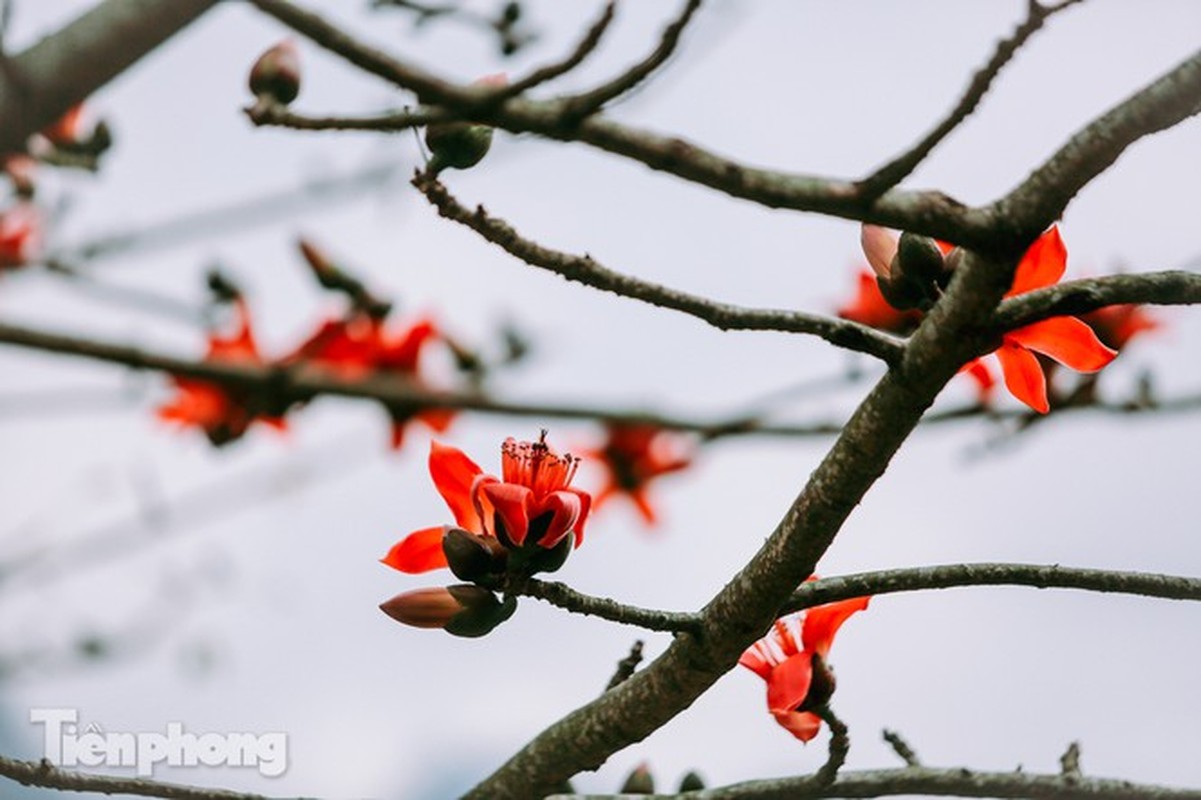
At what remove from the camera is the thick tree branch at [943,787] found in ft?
5.33

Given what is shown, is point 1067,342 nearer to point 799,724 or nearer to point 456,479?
point 799,724

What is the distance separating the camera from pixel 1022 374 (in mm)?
1457

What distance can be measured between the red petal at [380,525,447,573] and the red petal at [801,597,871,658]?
406 mm

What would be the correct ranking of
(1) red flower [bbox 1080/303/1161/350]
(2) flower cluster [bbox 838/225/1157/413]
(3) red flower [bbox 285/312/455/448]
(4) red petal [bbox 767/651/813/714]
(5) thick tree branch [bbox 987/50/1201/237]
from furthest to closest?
(1) red flower [bbox 1080/303/1161/350]
(3) red flower [bbox 285/312/455/448]
(4) red petal [bbox 767/651/813/714]
(2) flower cluster [bbox 838/225/1157/413]
(5) thick tree branch [bbox 987/50/1201/237]

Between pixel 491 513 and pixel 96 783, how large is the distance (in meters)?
0.52

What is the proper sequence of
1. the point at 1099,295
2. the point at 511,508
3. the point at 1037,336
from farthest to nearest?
1. the point at 511,508
2. the point at 1037,336
3. the point at 1099,295

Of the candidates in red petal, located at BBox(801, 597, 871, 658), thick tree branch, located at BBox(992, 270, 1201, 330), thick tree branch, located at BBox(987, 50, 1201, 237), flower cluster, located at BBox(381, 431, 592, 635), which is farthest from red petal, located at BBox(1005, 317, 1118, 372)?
flower cluster, located at BBox(381, 431, 592, 635)

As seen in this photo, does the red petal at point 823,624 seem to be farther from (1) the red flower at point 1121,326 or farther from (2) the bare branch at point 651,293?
(1) the red flower at point 1121,326

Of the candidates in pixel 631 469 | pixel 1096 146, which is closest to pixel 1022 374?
pixel 1096 146

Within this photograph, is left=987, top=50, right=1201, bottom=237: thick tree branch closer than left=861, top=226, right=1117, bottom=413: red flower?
Yes

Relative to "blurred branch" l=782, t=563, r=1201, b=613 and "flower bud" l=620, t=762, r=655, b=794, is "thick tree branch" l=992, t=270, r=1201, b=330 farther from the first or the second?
"flower bud" l=620, t=762, r=655, b=794

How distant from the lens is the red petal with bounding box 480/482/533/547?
154cm

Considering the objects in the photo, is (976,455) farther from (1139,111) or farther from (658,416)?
(658,416)

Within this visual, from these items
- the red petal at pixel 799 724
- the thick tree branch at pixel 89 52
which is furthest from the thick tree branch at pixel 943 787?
the thick tree branch at pixel 89 52
